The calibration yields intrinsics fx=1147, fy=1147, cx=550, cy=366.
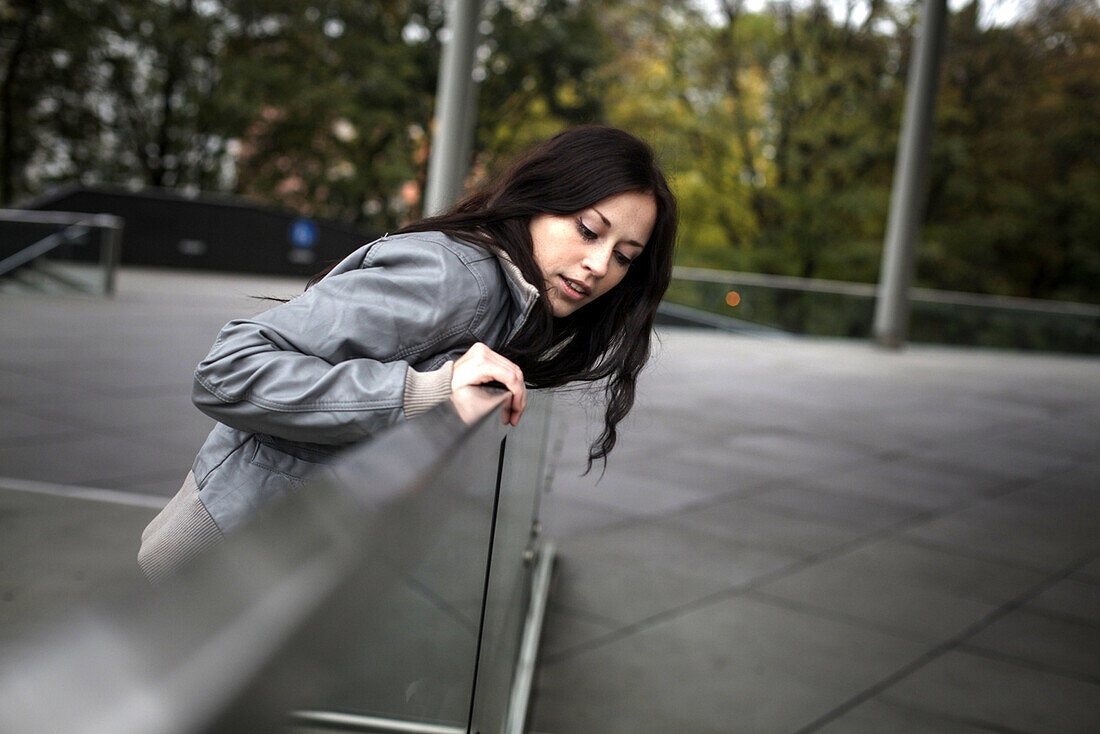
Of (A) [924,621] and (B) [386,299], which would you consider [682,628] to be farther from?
(B) [386,299]

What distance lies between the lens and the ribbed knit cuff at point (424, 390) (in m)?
2.05

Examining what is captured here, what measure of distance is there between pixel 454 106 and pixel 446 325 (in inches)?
436

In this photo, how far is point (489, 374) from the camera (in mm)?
2119

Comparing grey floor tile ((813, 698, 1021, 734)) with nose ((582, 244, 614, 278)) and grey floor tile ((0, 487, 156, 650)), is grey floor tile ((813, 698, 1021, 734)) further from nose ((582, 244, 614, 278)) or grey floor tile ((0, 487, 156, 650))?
grey floor tile ((0, 487, 156, 650))

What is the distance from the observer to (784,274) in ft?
109

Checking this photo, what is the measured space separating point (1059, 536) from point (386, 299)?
5535 millimetres

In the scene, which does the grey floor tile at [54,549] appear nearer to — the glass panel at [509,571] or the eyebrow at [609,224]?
the glass panel at [509,571]

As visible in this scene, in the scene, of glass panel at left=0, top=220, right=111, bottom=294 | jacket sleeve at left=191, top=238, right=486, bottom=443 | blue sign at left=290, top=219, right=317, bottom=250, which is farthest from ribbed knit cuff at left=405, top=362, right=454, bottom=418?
blue sign at left=290, top=219, right=317, bottom=250

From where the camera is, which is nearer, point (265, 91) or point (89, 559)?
point (89, 559)

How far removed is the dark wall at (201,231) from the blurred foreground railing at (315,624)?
23.4 metres

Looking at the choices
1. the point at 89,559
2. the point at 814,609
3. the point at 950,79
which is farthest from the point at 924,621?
the point at 950,79

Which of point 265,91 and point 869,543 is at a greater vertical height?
point 265,91

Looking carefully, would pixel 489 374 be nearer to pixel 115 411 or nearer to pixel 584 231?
pixel 584 231

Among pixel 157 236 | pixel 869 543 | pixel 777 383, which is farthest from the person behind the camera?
pixel 157 236
